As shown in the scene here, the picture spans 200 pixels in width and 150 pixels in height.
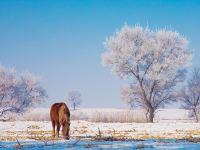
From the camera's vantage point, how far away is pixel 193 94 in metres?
63.4

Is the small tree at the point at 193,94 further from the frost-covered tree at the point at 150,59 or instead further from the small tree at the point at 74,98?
the small tree at the point at 74,98

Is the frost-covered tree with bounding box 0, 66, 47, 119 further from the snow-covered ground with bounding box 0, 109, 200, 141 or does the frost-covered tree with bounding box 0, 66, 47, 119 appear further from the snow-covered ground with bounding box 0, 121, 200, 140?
the snow-covered ground with bounding box 0, 121, 200, 140

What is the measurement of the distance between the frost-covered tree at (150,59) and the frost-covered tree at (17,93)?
74.4 feet

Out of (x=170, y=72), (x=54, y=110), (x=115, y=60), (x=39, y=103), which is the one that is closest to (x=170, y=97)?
(x=170, y=72)

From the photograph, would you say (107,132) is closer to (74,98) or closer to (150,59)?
(150,59)

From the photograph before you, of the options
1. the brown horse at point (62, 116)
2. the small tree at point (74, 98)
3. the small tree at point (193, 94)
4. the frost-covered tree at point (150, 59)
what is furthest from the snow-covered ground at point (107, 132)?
the small tree at point (74, 98)

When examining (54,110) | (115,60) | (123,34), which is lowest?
(54,110)

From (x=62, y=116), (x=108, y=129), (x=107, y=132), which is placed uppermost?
(x=62, y=116)

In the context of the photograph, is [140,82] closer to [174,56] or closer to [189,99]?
[174,56]

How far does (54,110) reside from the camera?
1830 centimetres

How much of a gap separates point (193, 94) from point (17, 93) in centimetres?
2766

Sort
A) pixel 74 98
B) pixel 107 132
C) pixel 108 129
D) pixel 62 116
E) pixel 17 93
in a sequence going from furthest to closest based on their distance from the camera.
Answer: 1. pixel 74 98
2. pixel 17 93
3. pixel 108 129
4. pixel 107 132
5. pixel 62 116

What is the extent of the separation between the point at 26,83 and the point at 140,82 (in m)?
29.5

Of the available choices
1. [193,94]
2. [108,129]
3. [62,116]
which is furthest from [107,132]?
[193,94]
